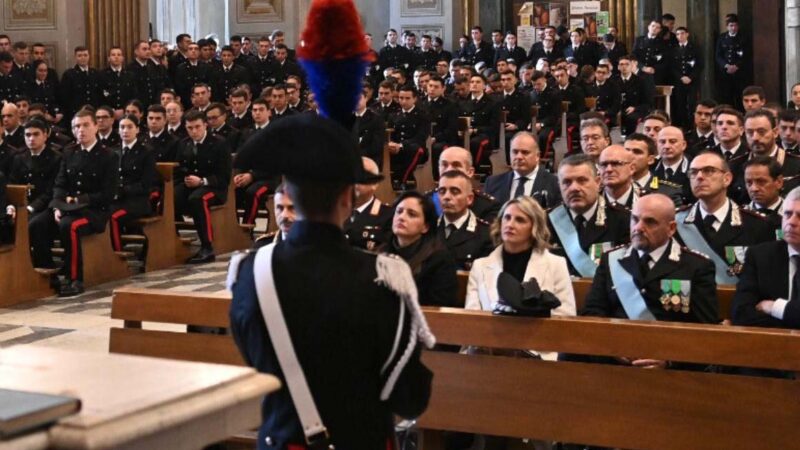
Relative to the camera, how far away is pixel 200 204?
1114cm

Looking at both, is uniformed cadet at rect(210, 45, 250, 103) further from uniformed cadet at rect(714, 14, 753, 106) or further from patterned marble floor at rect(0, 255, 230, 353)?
uniformed cadet at rect(714, 14, 753, 106)

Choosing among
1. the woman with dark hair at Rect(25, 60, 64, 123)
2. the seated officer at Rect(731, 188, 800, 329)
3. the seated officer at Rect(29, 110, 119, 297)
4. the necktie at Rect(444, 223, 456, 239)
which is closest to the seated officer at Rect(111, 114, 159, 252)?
the seated officer at Rect(29, 110, 119, 297)

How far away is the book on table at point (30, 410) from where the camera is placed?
154 cm

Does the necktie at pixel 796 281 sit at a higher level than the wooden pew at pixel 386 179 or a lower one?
lower

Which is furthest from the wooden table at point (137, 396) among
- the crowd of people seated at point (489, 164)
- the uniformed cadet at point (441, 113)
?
the uniformed cadet at point (441, 113)

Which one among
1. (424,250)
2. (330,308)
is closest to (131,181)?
(424,250)

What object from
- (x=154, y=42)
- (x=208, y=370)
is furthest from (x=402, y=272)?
(x=154, y=42)

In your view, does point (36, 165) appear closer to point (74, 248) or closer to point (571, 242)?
point (74, 248)

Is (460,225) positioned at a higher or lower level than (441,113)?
lower

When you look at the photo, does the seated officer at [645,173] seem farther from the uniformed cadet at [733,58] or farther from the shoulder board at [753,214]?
the uniformed cadet at [733,58]

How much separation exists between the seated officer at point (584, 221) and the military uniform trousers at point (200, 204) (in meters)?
5.06

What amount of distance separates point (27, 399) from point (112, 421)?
0.40ft

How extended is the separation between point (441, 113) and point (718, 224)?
897 centimetres

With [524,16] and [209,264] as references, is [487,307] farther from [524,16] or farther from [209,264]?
[524,16]
